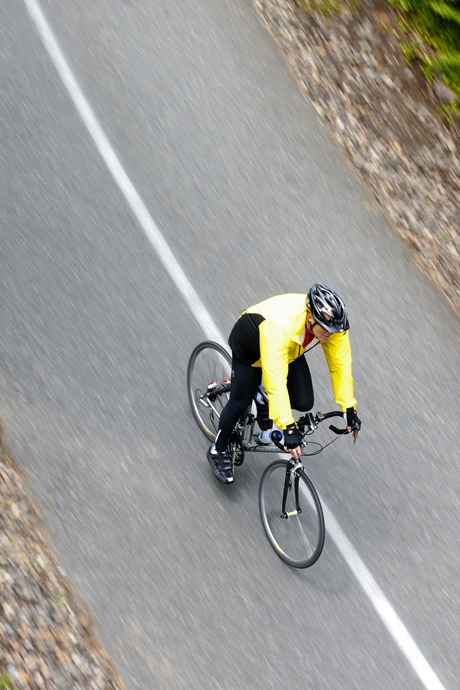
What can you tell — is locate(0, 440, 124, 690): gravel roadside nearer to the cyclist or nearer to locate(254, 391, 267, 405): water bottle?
the cyclist

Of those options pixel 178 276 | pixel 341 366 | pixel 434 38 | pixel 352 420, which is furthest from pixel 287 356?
pixel 434 38

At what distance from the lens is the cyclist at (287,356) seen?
7.27m

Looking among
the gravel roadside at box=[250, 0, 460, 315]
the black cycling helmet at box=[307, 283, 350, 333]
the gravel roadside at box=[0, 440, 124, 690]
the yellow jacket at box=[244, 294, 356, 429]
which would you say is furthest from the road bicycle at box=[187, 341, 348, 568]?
the gravel roadside at box=[250, 0, 460, 315]

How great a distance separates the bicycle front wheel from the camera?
8250mm

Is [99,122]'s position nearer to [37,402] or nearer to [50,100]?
[50,100]

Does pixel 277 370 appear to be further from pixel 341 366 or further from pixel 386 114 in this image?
pixel 386 114

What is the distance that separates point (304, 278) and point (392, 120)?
2.84 metres

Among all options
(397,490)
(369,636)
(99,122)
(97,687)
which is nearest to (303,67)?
(99,122)

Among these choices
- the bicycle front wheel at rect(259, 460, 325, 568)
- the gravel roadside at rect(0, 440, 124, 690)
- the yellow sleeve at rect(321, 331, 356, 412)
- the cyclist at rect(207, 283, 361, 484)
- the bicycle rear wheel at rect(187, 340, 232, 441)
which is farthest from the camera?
the bicycle rear wheel at rect(187, 340, 232, 441)

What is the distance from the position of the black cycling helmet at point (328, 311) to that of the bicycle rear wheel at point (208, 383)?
2062 mm

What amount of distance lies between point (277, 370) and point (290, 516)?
179 cm

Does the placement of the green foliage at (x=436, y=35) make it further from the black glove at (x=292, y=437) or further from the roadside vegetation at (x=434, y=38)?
the black glove at (x=292, y=437)

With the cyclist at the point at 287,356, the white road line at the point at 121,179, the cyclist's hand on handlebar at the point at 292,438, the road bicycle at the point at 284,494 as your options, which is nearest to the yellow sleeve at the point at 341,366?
the cyclist at the point at 287,356

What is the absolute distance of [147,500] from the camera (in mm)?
8430
